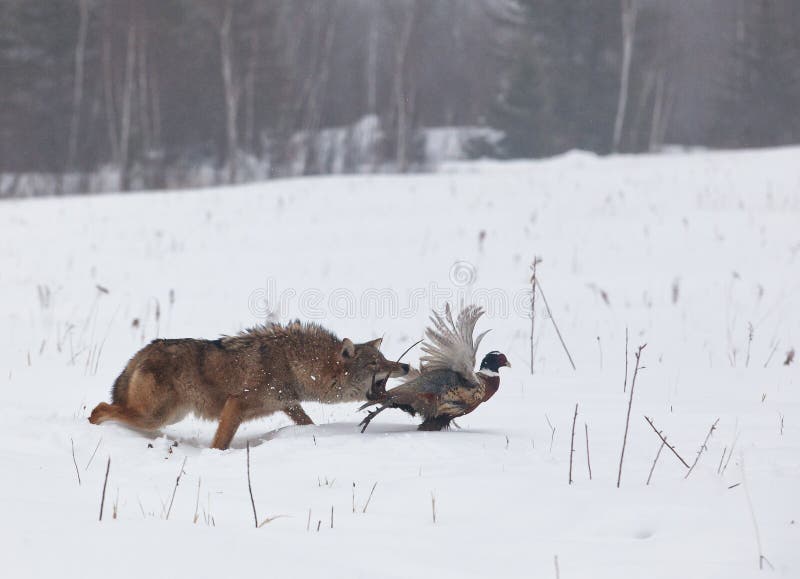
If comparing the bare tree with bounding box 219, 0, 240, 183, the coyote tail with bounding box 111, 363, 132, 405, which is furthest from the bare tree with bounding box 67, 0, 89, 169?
the coyote tail with bounding box 111, 363, 132, 405

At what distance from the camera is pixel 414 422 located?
519cm

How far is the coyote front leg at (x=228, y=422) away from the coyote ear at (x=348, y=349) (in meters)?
0.70

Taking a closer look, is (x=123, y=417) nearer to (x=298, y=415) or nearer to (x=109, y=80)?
(x=298, y=415)

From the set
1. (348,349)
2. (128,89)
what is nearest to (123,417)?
(348,349)

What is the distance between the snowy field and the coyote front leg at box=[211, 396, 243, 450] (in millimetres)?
145

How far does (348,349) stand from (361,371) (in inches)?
6.7

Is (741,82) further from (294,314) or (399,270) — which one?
(294,314)

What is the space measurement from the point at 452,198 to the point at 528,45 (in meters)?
23.7

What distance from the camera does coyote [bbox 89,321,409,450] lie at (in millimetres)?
4484

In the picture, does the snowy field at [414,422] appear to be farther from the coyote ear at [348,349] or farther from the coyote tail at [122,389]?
the coyote ear at [348,349]

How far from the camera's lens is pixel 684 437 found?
4.20 metres

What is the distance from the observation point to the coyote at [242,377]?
14.7 feet

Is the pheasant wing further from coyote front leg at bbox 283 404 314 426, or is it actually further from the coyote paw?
the coyote paw

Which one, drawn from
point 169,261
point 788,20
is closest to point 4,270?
point 169,261
